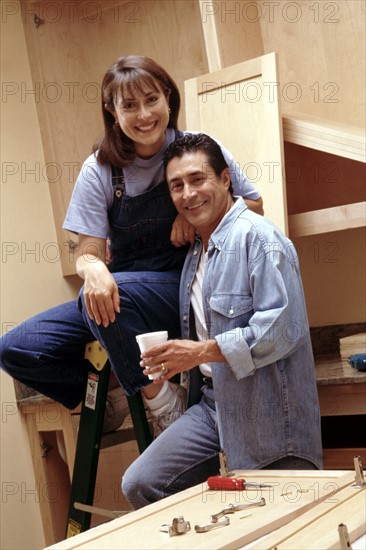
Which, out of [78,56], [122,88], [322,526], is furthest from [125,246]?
[78,56]

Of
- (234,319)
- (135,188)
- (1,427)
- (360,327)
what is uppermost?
(135,188)

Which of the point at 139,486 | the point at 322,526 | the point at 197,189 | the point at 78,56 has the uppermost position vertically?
the point at 78,56

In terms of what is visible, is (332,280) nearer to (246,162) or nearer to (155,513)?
(246,162)

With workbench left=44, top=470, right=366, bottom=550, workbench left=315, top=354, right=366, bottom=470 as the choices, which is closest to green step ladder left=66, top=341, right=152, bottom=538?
workbench left=315, top=354, right=366, bottom=470

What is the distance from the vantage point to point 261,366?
84.5 inches

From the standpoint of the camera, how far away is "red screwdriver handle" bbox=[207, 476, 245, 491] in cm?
190

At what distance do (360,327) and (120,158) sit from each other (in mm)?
1199

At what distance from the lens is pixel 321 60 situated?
10.3ft

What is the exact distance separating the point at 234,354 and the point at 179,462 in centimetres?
36

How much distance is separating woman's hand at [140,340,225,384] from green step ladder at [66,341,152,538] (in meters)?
0.47

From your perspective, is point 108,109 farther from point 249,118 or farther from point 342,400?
point 342,400

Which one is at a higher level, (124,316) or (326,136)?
(326,136)

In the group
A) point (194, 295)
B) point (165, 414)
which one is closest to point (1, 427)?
point (165, 414)

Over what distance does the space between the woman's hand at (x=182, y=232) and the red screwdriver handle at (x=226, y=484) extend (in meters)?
0.73
